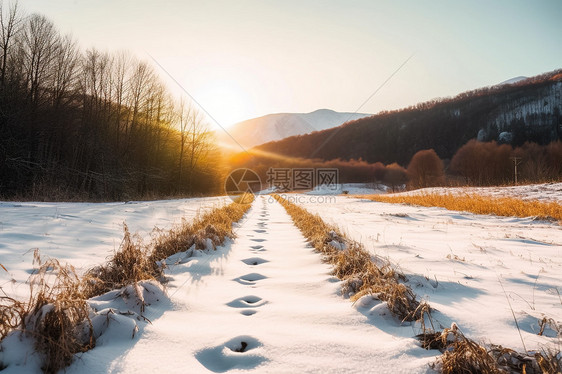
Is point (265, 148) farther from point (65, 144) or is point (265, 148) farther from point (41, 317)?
A: point (41, 317)

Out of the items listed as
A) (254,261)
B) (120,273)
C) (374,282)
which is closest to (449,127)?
(254,261)

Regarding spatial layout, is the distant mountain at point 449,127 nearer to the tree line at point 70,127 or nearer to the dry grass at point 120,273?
the tree line at point 70,127

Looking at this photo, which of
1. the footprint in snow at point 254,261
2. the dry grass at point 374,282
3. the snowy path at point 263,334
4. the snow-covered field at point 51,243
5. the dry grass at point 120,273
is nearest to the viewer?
the snowy path at point 263,334

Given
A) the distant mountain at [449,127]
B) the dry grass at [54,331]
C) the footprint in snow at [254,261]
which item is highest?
the distant mountain at [449,127]

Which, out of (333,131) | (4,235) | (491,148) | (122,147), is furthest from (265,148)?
(4,235)

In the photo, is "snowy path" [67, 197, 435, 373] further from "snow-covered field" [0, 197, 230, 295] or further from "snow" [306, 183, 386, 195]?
"snow" [306, 183, 386, 195]

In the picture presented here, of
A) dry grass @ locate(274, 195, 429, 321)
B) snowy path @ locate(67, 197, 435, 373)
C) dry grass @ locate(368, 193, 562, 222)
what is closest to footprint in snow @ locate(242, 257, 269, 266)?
snowy path @ locate(67, 197, 435, 373)

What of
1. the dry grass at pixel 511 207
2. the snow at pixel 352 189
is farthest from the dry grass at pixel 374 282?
the snow at pixel 352 189

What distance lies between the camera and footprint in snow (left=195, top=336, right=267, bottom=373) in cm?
136

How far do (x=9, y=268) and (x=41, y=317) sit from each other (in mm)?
1928

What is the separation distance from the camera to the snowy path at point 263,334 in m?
1.32

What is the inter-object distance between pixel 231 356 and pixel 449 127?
375 ft

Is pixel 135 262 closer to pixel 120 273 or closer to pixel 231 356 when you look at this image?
pixel 120 273

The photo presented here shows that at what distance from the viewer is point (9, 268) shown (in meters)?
2.53
